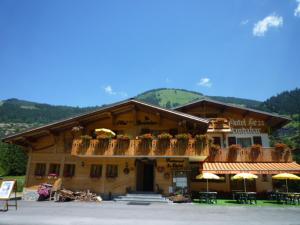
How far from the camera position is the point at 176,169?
63.6 ft

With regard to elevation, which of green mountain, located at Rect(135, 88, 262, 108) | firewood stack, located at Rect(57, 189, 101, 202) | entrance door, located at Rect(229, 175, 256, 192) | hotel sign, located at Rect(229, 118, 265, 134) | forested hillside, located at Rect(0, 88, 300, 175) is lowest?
firewood stack, located at Rect(57, 189, 101, 202)

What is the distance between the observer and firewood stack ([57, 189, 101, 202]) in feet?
60.0

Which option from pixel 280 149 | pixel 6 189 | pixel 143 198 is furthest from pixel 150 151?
pixel 280 149

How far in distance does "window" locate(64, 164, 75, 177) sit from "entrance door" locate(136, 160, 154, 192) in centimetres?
547

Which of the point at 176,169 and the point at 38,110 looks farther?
the point at 38,110

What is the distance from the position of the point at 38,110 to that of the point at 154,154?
159 metres

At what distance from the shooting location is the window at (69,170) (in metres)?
20.7

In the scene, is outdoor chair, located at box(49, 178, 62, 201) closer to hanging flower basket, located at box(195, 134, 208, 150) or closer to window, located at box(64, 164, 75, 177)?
window, located at box(64, 164, 75, 177)

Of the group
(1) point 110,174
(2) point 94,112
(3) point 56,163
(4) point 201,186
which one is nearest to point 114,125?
(2) point 94,112

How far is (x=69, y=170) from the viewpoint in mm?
20938

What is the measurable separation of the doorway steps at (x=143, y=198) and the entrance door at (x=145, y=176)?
2605 millimetres

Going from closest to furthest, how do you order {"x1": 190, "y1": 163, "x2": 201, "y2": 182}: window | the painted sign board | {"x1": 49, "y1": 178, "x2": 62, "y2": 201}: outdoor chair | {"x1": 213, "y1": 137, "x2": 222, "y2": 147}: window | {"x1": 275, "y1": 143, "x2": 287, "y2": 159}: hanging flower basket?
the painted sign board, {"x1": 49, "y1": 178, "x2": 62, "y2": 201}: outdoor chair, {"x1": 275, "y1": 143, "x2": 287, "y2": 159}: hanging flower basket, {"x1": 190, "y1": 163, "x2": 201, "y2": 182}: window, {"x1": 213, "y1": 137, "x2": 222, "y2": 147}: window

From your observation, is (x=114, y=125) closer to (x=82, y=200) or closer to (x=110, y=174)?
(x=110, y=174)

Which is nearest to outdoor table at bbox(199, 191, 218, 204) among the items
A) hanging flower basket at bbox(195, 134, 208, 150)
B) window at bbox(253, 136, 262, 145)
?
hanging flower basket at bbox(195, 134, 208, 150)
